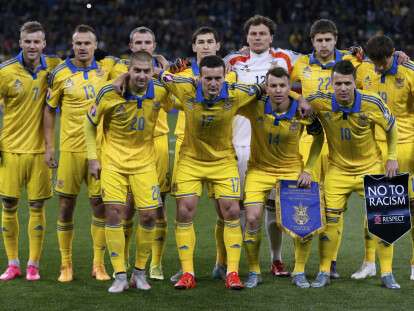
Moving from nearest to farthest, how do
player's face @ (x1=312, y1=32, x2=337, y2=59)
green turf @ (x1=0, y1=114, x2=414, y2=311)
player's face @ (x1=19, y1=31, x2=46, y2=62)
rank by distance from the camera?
green turf @ (x1=0, y1=114, x2=414, y2=311), player's face @ (x1=19, y1=31, x2=46, y2=62), player's face @ (x1=312, y1=32, x2=337, y2=59)

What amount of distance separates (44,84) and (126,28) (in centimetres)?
2245

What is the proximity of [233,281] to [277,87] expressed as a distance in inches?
65.4

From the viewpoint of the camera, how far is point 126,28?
30.2 m

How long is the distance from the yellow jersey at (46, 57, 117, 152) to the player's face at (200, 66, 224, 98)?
3.26ft

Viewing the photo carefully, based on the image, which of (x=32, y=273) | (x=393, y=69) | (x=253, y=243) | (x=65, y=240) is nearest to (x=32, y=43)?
(x=65, y=240)

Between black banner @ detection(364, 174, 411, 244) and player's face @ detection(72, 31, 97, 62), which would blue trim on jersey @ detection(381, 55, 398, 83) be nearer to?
black banner @ detection(364, 174, 411, 244)

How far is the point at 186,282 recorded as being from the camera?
766 centimetres

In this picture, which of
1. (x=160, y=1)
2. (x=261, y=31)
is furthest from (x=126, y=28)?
(x=261, y=31)

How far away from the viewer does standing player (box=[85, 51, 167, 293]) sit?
24.5 ft

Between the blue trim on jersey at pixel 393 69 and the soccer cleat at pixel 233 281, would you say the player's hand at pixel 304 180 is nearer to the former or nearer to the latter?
the soccer cleat at pixel 233 281

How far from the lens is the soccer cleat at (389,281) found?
7656mm

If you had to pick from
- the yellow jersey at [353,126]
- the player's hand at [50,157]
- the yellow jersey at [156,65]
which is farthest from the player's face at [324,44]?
the player's hand at [50,157]

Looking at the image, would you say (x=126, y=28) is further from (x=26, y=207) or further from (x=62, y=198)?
(x=62, y=198)

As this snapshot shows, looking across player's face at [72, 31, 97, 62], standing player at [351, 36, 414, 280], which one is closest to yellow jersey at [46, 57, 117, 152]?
player's face at [72, 31, 97, 62]
